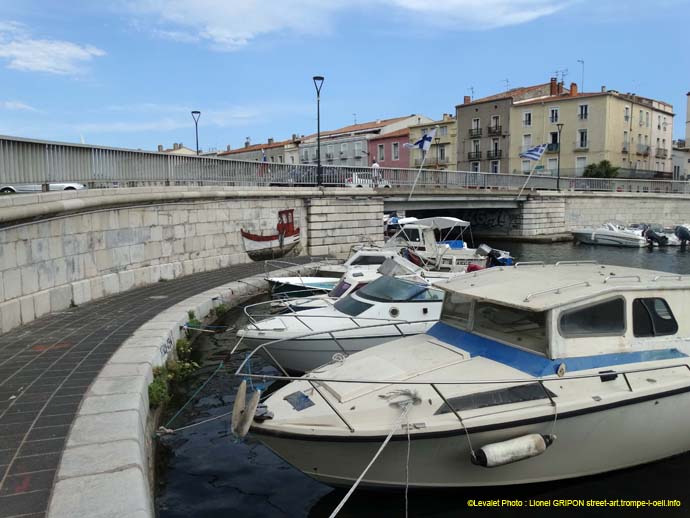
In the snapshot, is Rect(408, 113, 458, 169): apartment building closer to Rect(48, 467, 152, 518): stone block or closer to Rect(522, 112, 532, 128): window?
Rect(522, 112, 532, 128): window

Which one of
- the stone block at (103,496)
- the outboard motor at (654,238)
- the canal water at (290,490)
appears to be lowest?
the canal water at (290,490)

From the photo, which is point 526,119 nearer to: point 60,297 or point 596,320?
point 60,297

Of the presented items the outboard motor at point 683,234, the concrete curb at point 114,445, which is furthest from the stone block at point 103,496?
the outboard motor at point 683,234

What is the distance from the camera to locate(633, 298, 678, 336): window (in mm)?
6070

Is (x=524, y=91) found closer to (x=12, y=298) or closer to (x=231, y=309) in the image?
(x=231, y=309)

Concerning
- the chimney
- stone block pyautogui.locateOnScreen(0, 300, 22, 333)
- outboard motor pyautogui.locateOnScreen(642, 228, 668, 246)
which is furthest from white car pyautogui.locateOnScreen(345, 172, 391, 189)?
the chimney

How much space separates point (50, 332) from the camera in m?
8.85

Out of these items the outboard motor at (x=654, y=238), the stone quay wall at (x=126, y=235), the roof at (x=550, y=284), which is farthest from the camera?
the outboard motor at (x=654, y=238)

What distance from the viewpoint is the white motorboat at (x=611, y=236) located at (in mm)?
35688

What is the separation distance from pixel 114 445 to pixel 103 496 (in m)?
0.86

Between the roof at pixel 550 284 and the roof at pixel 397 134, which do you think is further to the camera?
the roof at pixel 397 134

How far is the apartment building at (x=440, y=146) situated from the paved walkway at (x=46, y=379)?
53.9 metres

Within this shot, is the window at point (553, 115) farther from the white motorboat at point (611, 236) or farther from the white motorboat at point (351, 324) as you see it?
the white motorboat at point (351, 324)

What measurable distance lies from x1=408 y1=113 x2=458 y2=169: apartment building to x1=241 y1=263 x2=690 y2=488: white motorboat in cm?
5790
